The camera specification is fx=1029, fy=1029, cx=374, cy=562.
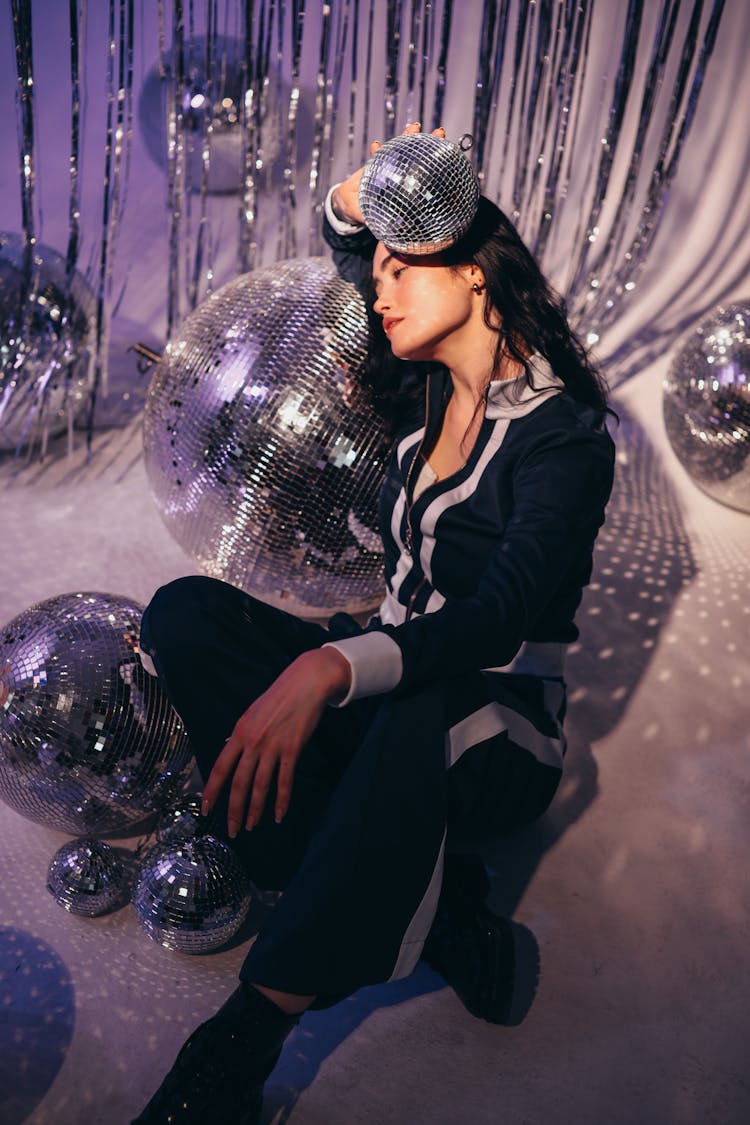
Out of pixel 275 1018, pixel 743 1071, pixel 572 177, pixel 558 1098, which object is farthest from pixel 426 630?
pixel 572 177

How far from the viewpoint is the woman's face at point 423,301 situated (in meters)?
1.35

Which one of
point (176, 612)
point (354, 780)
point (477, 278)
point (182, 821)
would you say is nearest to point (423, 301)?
point (477, 278)

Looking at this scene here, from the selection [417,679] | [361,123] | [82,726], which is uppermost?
[361,123]

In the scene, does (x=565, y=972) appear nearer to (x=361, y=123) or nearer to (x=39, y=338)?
(x=39, y=338)

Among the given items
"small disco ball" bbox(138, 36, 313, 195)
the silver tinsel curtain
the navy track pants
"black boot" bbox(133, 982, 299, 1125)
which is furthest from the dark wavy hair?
"small disco ball" bbox(138, 36, 313, 195)

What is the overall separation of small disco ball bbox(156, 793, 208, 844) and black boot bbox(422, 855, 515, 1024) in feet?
1.12

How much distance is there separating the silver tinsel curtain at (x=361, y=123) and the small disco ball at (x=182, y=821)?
4.48 feet

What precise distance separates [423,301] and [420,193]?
152mm

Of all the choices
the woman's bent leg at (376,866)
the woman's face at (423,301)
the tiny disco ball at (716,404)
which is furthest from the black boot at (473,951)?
the tiny disco ball at (716,404)

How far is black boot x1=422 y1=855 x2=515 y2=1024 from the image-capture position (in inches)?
51.2

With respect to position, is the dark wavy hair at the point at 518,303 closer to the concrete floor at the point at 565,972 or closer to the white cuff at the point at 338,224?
the white cuff at the point at 338,224

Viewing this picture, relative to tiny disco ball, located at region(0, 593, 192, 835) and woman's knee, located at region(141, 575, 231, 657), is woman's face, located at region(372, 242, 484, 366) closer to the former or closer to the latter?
woman's knee, located at region(141, 575, 231, 657)

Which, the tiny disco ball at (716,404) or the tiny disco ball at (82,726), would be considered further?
the tiny disco ball at (716,404)

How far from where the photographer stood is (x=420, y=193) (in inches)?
48.9
